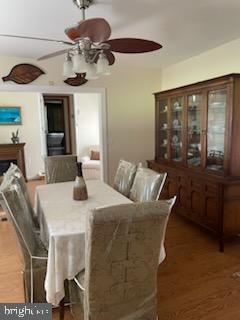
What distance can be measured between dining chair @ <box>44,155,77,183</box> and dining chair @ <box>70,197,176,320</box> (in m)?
2.11

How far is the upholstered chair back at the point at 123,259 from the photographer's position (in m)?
1.27

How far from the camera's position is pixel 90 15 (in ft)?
7.61

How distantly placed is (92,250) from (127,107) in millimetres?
3395

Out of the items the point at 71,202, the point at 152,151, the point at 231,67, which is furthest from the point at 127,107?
the point at 71,202

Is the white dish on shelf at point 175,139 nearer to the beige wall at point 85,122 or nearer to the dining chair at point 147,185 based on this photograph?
the dining chair at point 147,185

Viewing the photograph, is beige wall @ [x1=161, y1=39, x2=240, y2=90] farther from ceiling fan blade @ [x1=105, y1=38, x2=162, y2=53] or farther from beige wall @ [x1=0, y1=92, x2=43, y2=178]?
beige wall @ [x1=0, y1=92, x2=43, y2=178]

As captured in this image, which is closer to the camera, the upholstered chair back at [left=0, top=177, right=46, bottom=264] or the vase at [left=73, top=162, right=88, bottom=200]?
the upholstered chair back at [left=0, top=177, right=46, bottom=264]

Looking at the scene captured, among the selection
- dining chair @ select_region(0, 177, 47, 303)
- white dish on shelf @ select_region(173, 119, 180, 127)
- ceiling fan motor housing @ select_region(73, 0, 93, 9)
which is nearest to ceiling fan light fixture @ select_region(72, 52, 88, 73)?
ceiling fan motor housing @ select_region(73, 0, 93, 9)

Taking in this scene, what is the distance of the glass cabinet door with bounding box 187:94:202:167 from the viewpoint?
10.8 ft

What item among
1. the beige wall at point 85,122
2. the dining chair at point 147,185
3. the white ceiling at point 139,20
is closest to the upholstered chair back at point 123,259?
the dining chair at point 147,185

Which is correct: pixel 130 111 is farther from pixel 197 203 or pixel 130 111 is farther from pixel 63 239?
pixel 63 239

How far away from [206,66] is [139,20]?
1.50 metres

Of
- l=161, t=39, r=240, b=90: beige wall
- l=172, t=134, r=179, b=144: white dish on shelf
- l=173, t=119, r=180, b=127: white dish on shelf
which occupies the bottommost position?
l=172, t=134, r=179, b=144: white dish on shelf

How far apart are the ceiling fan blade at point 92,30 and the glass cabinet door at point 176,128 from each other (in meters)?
2.04
